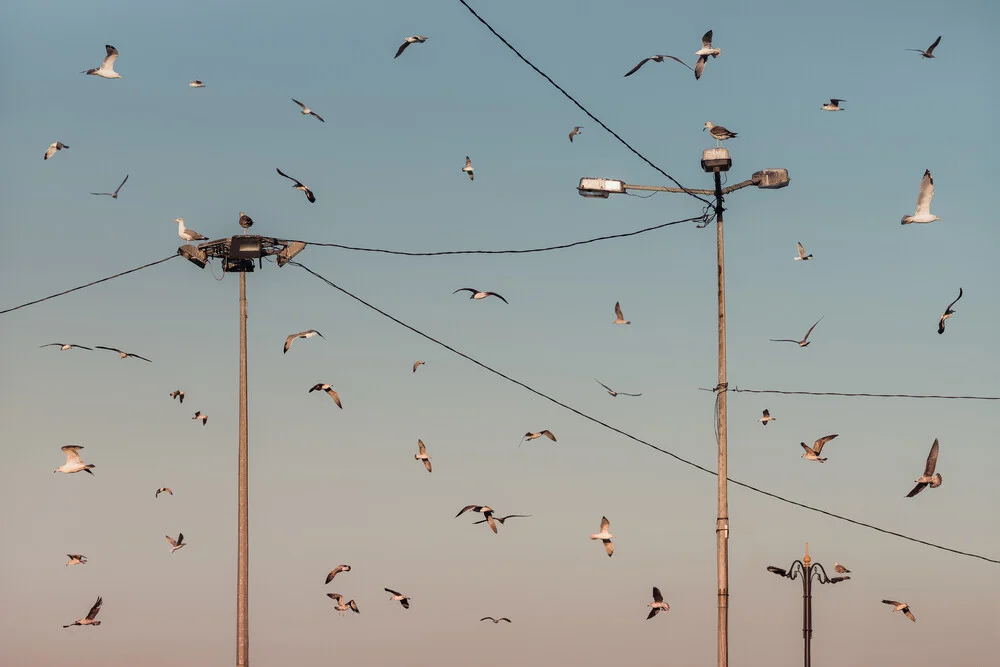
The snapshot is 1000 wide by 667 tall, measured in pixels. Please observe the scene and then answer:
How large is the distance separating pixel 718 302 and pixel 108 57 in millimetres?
14309

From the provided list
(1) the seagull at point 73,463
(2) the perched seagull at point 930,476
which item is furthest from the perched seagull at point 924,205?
(1) the seagull at point 73,463

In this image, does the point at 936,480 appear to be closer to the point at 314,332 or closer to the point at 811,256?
the point at 811,256

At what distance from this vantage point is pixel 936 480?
33.2 meters

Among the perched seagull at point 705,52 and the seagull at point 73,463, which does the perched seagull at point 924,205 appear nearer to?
the perched seagull at point 705,52

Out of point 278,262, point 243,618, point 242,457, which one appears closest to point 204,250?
point 278,262

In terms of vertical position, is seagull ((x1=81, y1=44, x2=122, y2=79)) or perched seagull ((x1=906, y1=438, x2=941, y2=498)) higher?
seagull ((x1=81, y1=44, x2=122, y2=79))

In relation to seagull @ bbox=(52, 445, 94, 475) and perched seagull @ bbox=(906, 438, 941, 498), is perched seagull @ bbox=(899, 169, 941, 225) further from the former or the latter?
seagull @ bbox=(52, 445, 94, 475)

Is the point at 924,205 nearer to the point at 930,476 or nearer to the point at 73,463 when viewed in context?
the point at 930,476

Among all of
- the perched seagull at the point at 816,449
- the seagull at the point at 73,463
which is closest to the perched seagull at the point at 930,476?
the perched seagull at the point at 816,449

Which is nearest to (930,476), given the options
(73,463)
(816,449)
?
(816,449)

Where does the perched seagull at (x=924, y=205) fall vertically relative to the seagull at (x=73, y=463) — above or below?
above

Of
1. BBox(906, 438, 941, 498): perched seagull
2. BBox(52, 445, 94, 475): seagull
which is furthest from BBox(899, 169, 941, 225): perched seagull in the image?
BBox(52, 445, 94, 475): seagull

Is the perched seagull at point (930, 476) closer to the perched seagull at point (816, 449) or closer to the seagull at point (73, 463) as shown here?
the perched seagull at point (816, 449)

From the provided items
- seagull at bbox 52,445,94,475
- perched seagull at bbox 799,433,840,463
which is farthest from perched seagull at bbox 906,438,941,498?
seagull at bbox 52,445,94,475
